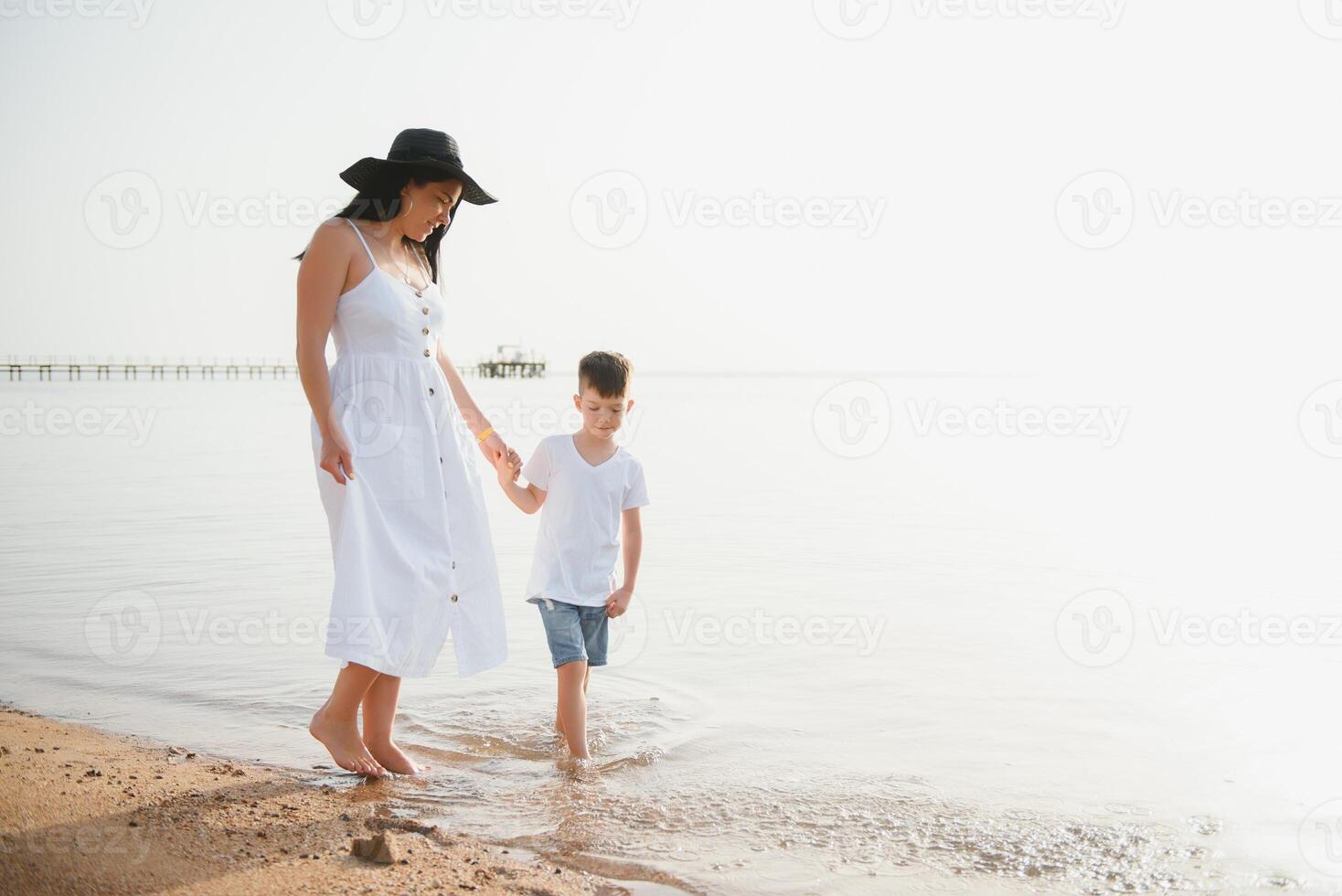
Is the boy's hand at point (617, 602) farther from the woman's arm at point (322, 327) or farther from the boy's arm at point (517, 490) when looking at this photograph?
the woman's arm at point (322, 327)

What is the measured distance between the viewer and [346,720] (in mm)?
3973

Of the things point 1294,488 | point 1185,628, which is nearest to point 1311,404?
point 1294,488

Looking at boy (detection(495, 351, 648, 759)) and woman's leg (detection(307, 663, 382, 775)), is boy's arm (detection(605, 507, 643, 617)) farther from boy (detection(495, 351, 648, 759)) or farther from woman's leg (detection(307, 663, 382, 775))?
woman's leg (detection(307, 663, 382, 775))

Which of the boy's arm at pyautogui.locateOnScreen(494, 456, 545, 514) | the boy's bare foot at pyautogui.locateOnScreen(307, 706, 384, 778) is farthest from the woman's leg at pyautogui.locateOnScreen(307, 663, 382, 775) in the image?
the boy's arm at pyautogui.locateOnScreen(494, 456, 545, 514)

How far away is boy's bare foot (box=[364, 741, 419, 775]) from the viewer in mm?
4129

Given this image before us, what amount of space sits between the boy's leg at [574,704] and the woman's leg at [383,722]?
2.05ft

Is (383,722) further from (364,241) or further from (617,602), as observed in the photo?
(364,241)

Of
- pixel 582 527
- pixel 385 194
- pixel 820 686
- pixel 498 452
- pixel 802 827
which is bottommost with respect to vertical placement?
pixel 802 827

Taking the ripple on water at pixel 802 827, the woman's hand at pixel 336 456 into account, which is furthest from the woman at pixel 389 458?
the ripple on water at pixel 802 827

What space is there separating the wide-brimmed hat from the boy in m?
0.92

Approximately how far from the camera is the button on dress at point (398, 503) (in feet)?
12.4

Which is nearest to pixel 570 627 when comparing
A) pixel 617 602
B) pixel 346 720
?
pixel 617 602

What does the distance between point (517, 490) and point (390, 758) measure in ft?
3.72

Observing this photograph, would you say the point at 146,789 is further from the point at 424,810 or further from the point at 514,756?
the point at 514,756
